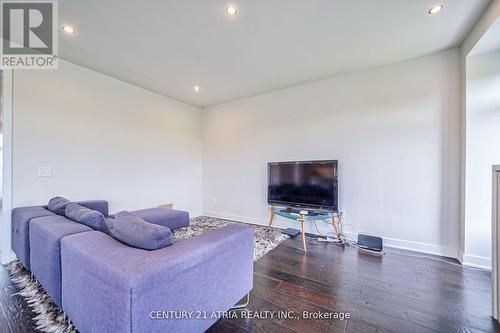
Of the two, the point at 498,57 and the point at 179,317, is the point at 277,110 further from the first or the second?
the point at 179,317

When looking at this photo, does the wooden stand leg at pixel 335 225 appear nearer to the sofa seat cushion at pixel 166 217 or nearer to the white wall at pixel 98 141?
the sofa seat cushion at pixel 166 217

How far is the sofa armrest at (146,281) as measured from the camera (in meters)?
0.87

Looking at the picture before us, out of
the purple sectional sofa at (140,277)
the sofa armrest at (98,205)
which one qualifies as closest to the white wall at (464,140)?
the purple sectional sofa at (140,277)

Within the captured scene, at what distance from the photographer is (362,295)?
5.88 feet

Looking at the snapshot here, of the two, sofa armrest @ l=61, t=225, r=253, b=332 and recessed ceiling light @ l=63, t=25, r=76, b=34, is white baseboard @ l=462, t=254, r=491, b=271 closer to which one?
sofa armrest @ l=61, t=225, r=253, b=332

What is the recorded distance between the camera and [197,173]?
486 cm

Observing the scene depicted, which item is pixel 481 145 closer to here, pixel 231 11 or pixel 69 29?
pixel 231 11

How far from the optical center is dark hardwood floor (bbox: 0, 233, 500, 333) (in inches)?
56.9

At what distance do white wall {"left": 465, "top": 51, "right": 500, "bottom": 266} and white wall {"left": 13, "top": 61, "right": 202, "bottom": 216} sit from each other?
461 cm

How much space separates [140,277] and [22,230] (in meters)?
2.08

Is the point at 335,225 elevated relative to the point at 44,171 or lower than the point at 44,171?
lower

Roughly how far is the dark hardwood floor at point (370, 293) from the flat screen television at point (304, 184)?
83 centimetres

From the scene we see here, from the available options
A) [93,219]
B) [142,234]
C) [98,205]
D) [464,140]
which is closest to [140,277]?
[142,234]

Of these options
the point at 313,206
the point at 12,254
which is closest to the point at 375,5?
the point at 313,206
